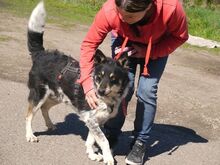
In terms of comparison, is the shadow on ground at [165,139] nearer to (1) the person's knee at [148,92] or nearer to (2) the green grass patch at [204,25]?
(1) the person's knee at [148,92]

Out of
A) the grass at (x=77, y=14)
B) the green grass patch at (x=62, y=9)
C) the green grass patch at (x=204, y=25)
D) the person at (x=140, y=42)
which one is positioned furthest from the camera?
the green grass patch at (x=204, y=25)

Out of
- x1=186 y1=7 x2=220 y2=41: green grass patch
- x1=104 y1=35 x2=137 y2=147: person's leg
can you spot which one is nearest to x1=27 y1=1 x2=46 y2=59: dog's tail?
x1=104 y1=35 x2=137 y2=147: person's leg

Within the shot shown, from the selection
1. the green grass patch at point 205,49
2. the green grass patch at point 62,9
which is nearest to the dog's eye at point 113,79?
the green grass patch at point 205,49

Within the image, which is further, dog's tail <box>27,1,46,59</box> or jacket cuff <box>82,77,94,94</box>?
dog's tail <box>27,1,46,59</box>

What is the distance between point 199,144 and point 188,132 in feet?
1.64

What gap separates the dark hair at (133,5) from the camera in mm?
4141

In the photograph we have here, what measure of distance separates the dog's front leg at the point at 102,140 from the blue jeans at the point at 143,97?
15.4 inches

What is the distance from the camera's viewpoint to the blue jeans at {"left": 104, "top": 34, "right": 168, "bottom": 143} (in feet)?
16.8

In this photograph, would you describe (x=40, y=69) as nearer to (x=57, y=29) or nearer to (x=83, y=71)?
(x=83, y=71)

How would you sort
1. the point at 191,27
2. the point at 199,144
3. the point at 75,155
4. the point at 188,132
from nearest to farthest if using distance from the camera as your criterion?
the point at 75,155 → the point at 199,144 → the point at 188,132 → the point at 191,27

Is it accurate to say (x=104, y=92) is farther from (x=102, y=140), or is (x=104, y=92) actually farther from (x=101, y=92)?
(x=102, y=140)

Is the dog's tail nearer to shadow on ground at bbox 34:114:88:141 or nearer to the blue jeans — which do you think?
the blue jeans

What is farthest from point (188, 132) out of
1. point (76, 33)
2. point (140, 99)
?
point (76, 33)

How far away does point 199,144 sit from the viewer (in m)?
6.16
